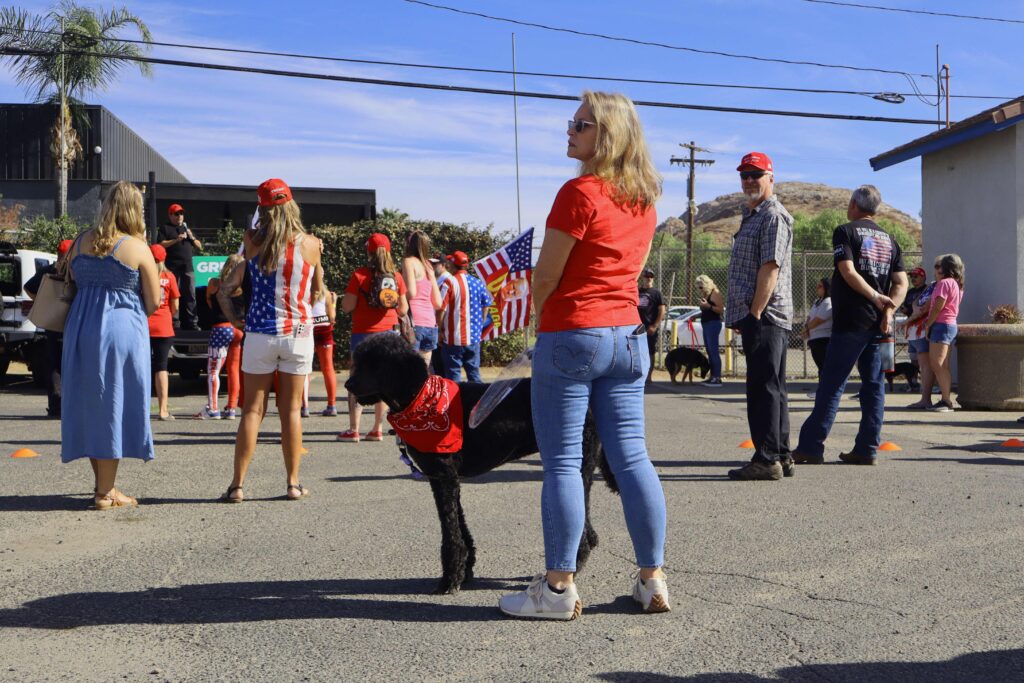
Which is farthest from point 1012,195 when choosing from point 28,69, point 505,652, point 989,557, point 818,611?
point 28,69

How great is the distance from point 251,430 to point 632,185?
3.32 m

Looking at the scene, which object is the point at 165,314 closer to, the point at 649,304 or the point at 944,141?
the point at 649,304

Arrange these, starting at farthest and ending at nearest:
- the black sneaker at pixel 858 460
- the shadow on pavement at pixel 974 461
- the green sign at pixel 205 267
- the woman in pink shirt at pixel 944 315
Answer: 1. the green sign at pixel 205 267
2. the woman in pink shirt at pixel 944 315
3. the shadow on pavement at pixel 974 461
4. the black sneaker at pixel 858 460

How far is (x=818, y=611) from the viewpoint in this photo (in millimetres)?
4082

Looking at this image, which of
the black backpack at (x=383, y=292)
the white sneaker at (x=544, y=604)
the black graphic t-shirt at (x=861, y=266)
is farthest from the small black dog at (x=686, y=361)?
the white sneaker at (x=544, y=604)

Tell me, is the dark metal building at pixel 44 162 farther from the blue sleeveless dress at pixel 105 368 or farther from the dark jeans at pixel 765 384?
the dark jeans at pixel 765 384

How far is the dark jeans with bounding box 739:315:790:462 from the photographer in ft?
23.6

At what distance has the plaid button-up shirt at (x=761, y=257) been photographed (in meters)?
7.13

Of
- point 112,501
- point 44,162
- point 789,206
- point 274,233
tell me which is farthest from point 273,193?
point 789,206

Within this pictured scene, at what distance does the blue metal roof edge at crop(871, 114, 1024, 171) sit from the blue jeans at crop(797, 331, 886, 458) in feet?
31.0

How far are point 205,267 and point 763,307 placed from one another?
11.3 m

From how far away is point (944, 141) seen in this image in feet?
56.5

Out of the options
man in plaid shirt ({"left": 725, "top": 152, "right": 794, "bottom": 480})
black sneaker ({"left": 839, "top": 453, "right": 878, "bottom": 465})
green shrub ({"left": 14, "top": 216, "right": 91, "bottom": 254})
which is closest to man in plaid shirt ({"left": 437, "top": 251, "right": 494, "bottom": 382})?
man in plaid shirt ({"left": 725, "top": 152, "right": 794, "bottom": 480})

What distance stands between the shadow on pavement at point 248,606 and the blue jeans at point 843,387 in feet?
13.8
